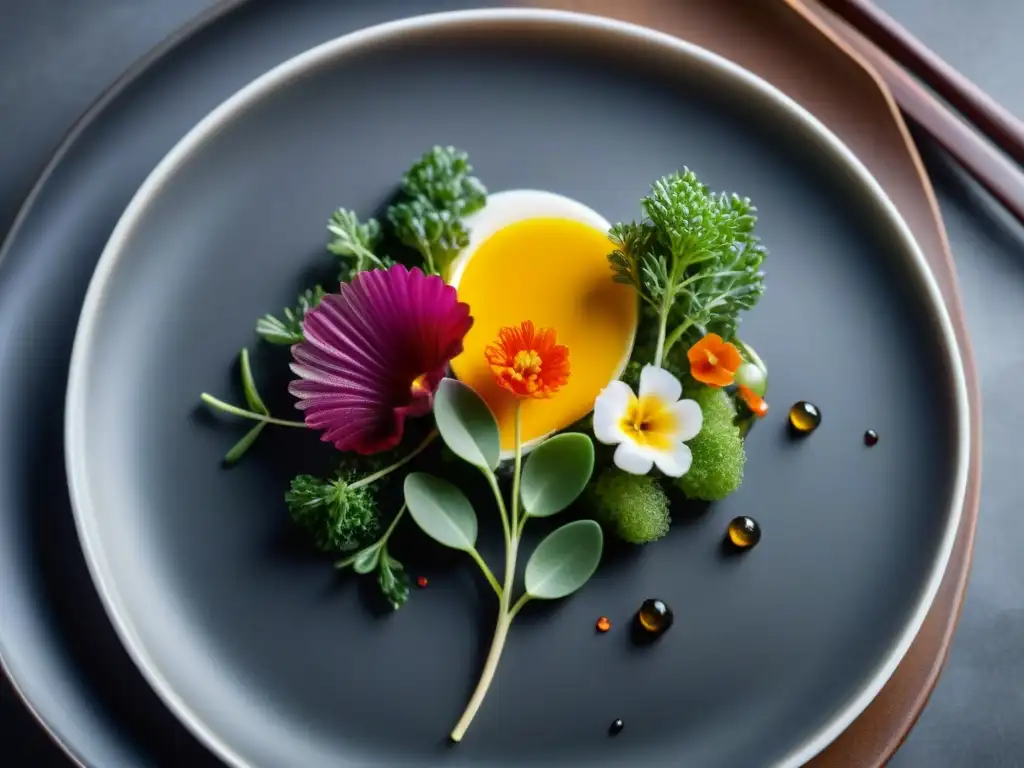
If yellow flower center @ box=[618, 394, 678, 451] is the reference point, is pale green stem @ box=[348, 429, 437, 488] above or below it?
below

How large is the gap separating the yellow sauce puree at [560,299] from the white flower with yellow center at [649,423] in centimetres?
6

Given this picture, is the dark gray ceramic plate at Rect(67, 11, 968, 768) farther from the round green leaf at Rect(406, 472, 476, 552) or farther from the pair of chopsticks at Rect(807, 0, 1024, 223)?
the pair of chopsticks at Rect(807, 0, 1024, 223)

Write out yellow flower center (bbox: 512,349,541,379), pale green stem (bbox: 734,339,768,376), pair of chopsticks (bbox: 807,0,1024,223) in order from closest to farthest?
yellow flower center (bbox: 512,349,541,379) < pale green stem (bbox: 734,339,768,376) < pair of chopsticks (bbox: 807,0,1024,223)

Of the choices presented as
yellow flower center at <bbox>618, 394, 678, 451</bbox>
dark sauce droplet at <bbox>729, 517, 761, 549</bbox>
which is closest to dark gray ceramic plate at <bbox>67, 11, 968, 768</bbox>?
dark sauce droplet at <bbox>729, 517, 761, 549</bbox>

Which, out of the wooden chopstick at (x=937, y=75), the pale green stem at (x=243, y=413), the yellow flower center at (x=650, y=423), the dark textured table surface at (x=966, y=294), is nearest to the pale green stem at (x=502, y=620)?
the yellow flower center at (x=650, y=423)

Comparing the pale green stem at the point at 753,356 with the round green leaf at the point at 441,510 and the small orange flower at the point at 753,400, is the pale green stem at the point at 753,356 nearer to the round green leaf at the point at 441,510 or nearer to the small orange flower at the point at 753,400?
the small orange flower at the point at 753,400

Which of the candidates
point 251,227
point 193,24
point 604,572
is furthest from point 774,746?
point 193,24

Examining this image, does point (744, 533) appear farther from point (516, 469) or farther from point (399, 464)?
point (399, 464)

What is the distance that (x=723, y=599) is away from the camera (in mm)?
976

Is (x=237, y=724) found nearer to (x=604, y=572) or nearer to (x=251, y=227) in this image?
(x=604, y=572)

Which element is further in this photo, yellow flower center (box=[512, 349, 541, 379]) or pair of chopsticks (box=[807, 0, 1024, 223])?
pair of chopsticks (box=[807, 0, 1024, 223])

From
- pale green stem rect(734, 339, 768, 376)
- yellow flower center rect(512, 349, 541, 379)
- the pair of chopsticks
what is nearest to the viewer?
yellow flower center rect(512, 349, 541, 379)

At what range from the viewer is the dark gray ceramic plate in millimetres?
939

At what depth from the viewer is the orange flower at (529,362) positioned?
89cm
